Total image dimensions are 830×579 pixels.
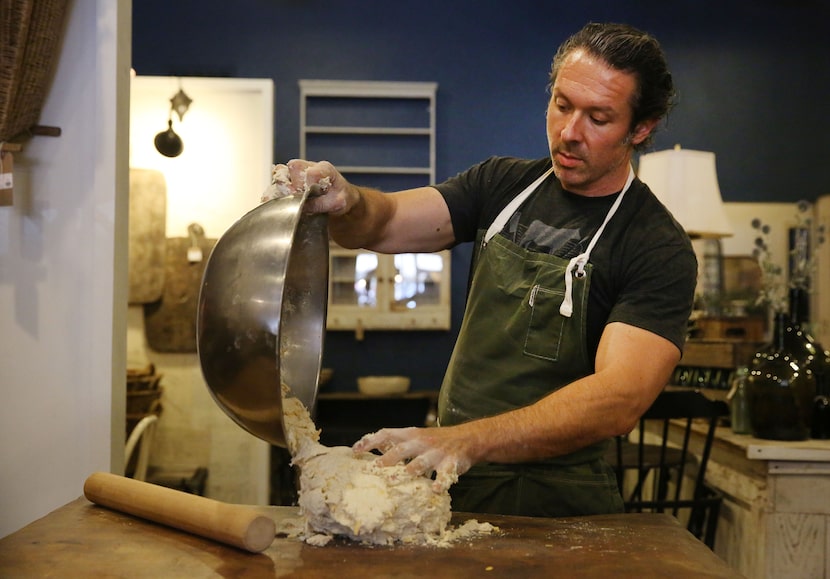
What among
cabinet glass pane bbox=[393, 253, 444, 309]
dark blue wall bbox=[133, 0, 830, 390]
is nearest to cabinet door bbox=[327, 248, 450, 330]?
cabinet glass pane bbox=[393, 253, 444, 309]

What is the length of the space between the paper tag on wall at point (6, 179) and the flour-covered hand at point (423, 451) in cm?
115

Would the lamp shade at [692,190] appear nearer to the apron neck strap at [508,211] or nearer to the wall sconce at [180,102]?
the apron neck strap at [508,211]

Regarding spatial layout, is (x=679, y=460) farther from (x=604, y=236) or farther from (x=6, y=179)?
(x=6, y=179)

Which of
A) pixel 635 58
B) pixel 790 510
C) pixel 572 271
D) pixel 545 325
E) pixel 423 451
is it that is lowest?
pixel 790 510

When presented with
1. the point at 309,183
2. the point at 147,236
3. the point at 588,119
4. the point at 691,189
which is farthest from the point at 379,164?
the point at 309,183

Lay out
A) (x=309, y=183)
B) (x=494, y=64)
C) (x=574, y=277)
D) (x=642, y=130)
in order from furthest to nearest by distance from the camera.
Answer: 1. (x=494, y=64)
2. (x=642, y=130)
3. (x=574, y=277)
4. (x=309, y=183)

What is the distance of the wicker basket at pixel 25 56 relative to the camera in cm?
187

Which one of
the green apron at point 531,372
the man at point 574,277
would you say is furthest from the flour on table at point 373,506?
the green apron at point 531,372

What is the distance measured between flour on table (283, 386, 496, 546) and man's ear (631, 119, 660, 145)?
0.84 meters

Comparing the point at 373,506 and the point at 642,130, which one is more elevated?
the point at 642,130

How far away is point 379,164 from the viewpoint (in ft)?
16.8

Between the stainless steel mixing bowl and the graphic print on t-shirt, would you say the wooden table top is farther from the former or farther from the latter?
the graphic print on t-shirt

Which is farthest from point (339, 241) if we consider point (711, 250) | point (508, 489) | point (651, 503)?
point (711, 250)

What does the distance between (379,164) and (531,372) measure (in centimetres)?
360
